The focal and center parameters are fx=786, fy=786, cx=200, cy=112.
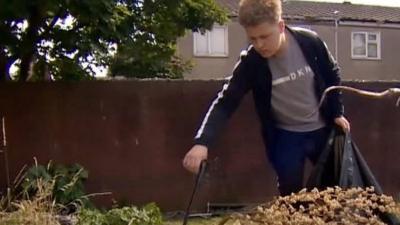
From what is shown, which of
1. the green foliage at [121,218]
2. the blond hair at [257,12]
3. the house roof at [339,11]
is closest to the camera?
the blond hair at [257,12]

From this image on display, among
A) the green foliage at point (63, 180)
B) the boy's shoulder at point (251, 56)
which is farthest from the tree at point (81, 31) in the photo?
the boy's shoulder at point (251, 56)

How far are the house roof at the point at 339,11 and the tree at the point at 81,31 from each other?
66.1 ft

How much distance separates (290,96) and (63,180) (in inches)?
203

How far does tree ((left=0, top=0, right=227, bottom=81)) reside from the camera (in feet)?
27.8

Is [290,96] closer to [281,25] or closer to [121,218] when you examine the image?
[281,25]

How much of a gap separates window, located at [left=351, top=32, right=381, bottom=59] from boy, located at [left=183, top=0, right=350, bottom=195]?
95.8 ft

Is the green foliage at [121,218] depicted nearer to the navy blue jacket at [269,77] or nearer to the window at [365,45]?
the navy blue jacket at [269,77]

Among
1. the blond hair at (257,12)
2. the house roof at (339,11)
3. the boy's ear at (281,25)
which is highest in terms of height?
the house roof at (339,11)

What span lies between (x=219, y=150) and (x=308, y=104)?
617 cm

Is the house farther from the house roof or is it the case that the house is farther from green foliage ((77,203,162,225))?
green foliage ((77,203,162,225))

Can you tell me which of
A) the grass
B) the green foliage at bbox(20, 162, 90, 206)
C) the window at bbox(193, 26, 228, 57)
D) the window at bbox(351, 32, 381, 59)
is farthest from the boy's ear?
the window at bbox(351, 32, 381, 59)

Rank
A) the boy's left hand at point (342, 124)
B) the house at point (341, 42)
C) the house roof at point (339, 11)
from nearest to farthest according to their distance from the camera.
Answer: the boy's left hand at point (342, 124) < the house at point (341, 42) < the house roof at point (339, 11)

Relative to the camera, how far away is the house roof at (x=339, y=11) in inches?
1262

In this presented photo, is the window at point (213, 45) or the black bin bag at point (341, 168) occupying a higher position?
the window at point (213, 45)
